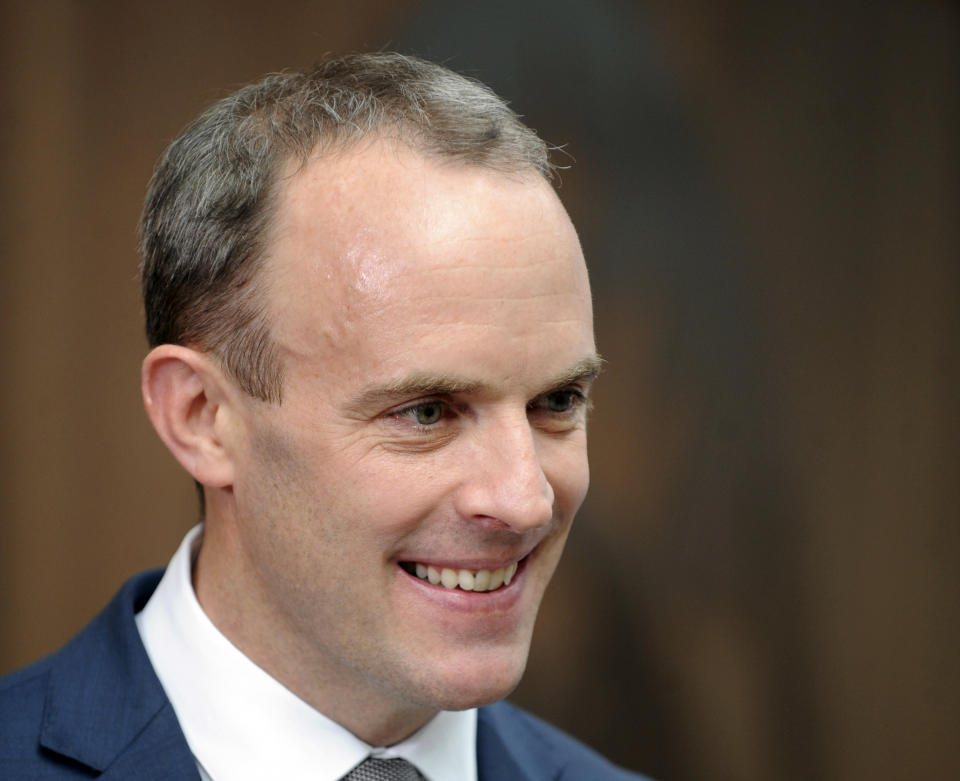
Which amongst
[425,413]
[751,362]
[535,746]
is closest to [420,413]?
[425,413]

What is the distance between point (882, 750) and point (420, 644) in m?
3.29

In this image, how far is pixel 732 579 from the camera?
15.2ft

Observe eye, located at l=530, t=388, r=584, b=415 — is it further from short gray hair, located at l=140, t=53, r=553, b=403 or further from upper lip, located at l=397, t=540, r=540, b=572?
short gray hair, located at l=140, t=53, r=553, b=403

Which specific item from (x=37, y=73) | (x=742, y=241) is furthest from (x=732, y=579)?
(x=37, y=73)

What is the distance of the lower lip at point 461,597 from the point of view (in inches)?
84.0

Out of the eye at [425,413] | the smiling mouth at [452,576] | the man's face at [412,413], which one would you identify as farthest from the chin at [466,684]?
the eye at [425,413]

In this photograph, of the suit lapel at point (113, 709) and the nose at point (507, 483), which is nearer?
the nose at point (507, 483)

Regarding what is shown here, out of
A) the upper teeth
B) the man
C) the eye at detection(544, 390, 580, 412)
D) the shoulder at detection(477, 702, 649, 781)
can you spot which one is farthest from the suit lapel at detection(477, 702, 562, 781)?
the eye at detection(544, 390, 580, 412)

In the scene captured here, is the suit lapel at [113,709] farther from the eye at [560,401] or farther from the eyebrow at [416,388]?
the eye at [560,401]

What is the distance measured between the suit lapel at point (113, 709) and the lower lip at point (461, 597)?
1.57 ft

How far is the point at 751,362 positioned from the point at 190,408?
284 centimetres

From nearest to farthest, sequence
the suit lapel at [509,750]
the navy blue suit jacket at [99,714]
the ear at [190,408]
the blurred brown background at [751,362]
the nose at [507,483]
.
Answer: the nose at [507,483] < the navy blue suit jacket at [99,714] < the ear at [190,408] < the suit lapel at [509,750] < the blurred brown background at [751,362]

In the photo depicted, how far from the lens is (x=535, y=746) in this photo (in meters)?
2.74

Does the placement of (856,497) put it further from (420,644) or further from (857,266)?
(420,644)
